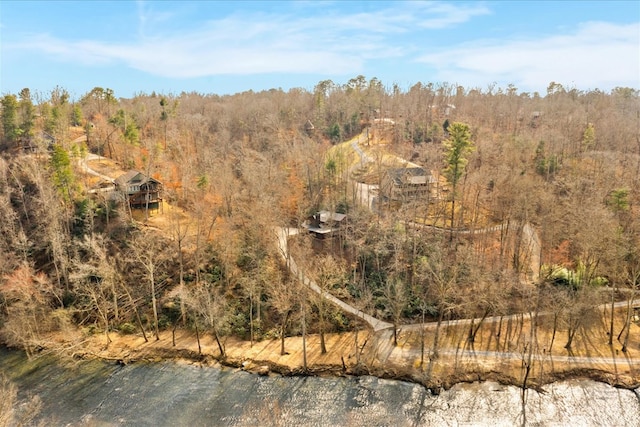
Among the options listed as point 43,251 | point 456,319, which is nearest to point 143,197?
point 43,251

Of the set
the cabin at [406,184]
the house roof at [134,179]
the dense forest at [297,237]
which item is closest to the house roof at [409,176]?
the cabin at [406,184]

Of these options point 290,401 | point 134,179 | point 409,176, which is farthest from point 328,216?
point 134,179

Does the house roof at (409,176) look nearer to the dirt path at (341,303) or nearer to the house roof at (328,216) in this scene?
the house roof at (328,216)

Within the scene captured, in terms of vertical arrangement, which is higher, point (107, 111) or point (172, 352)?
point (107, 111)

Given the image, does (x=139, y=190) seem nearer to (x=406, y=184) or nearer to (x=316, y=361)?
(x=316, y=361)

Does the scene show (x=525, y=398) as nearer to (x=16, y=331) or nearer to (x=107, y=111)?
(x=16, y=331)

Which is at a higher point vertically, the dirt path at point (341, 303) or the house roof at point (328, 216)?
the house roof at point (328, 216)
